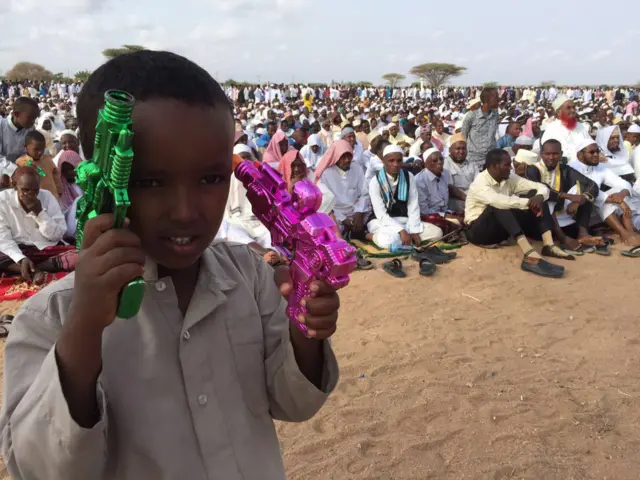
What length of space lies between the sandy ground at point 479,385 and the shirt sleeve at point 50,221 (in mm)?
3422

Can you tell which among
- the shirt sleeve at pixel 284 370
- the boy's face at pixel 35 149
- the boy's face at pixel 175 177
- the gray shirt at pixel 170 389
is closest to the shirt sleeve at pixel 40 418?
the gray shirt at pixel 170 389

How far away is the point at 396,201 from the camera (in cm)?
735

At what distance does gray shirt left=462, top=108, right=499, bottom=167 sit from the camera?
9211 millimetres

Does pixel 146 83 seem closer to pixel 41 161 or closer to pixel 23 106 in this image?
pixel 41 161

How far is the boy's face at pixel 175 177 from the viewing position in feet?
2.77

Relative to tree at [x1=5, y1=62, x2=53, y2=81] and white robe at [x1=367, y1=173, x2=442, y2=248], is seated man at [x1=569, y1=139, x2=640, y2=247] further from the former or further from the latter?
tree at [x1=5, y1=62, x2=53, y2=81]

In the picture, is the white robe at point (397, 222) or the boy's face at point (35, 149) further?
the white robe at point (397, 222)

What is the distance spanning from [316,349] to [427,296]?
14.5 feet

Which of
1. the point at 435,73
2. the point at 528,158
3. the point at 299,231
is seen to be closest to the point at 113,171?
the point at 299,231

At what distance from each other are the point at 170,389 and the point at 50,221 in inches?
217

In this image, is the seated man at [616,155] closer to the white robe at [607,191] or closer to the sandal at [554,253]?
the white robe at [607,191]

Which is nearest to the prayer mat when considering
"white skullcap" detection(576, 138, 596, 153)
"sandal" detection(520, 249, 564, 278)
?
"sandal" detection(520, 249, 564, 278)

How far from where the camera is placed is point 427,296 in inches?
208

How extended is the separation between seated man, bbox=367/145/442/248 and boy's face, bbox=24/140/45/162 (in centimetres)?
455
